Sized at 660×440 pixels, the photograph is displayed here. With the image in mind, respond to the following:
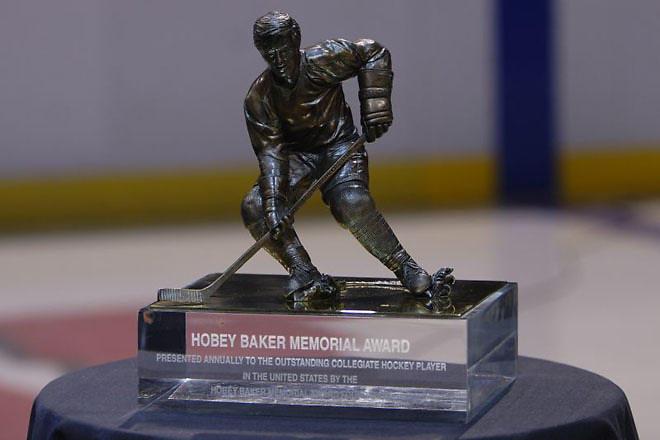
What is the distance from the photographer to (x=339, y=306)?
2555 mm

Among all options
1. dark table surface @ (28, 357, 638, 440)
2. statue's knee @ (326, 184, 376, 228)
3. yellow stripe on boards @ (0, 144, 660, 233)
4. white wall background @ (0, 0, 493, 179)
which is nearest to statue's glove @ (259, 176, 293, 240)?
statue's knee @ (326, 184, 376, 228)

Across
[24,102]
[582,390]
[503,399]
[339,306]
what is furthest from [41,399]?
[24,102]

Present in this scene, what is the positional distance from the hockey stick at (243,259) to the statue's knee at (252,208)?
0.05m

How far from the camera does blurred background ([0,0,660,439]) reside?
6.77 meters

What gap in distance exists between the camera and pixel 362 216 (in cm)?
270

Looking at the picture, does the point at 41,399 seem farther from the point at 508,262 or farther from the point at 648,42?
the point at 648,42

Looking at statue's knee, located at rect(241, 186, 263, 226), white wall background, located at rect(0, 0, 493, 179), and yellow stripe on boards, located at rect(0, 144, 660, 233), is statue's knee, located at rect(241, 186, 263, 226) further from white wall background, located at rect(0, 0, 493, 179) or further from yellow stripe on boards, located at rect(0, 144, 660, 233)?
yellow stripe on boards, located at rect(0, 144, 660, 233)

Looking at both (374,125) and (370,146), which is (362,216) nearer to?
(374,125)

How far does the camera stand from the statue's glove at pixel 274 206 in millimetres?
2652

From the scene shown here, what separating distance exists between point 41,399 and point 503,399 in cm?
87

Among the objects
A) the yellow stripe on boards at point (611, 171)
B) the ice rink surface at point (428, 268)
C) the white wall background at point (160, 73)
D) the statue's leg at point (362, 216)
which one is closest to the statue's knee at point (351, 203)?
the statue's leg at point (362, 216)

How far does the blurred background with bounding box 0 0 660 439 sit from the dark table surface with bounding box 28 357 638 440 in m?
3.24

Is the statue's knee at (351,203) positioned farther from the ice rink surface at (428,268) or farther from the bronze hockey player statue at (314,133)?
the ice rink surface at (428,268)

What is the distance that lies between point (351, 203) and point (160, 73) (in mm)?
5876
